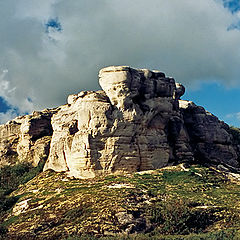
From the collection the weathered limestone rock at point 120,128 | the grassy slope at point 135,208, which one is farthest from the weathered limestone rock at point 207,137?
the grassy slope at point 135,208

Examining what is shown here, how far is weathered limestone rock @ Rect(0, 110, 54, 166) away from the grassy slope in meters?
12.4

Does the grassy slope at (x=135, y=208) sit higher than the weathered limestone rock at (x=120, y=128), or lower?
lower

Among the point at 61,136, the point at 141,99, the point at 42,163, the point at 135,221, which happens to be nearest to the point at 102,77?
the point at 141,99

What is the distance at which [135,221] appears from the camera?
2988cm

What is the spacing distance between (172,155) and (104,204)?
1578cm

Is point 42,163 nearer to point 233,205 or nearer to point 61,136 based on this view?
point 61,136

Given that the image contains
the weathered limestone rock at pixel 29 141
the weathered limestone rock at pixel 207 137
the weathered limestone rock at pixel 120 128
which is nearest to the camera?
the weathered limestone rock at pixel 120 128

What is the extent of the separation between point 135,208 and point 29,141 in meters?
27.6

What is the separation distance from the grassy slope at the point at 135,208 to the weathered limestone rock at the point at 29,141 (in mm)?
12419

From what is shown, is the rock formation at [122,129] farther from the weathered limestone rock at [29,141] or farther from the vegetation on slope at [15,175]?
the vegetation on slope at [15,175]

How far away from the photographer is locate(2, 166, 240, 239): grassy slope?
2895 cm

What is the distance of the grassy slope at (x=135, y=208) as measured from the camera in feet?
95.0

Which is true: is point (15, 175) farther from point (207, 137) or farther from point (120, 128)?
point (207, 137)

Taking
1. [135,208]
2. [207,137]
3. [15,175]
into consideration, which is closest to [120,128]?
[135,208]
